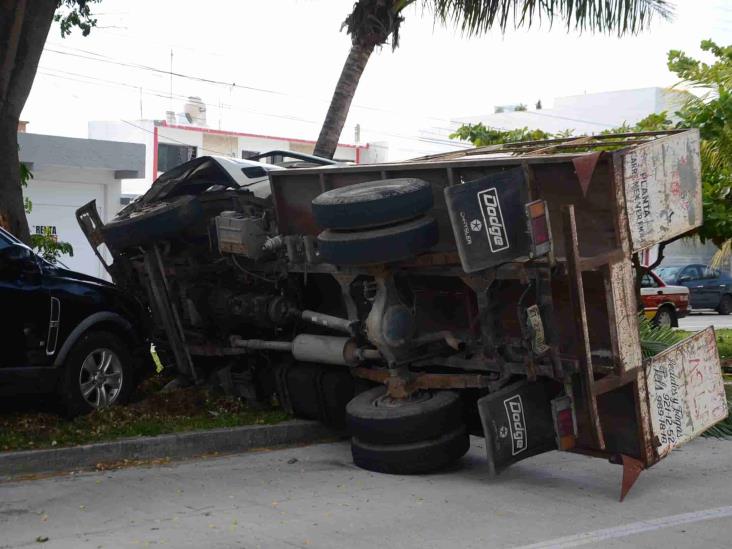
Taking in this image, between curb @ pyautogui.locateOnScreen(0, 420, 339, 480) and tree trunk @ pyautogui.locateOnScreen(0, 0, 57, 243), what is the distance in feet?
11.4

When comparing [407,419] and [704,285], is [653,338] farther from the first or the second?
[704,285]

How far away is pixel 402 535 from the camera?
20.2 ft

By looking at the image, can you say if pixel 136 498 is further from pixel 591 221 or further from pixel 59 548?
pixel 591 221

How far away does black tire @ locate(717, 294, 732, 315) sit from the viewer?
34500mm

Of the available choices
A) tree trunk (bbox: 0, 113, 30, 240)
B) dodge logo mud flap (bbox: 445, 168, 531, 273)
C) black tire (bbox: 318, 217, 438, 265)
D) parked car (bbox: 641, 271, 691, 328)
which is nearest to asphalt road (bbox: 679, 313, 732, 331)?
parked car (bbox: 641, 271, 691, 328)

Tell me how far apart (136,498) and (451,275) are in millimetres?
2760

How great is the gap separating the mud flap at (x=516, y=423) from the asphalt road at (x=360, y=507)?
0.28 meters

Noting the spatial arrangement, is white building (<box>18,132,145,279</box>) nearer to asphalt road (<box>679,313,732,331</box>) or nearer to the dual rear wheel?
asphalt road (<box>679,313,732,331</box>)

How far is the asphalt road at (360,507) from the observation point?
6055 mm

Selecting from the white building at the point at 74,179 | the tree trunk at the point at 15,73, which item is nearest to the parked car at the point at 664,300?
the white building at the point at 74,179

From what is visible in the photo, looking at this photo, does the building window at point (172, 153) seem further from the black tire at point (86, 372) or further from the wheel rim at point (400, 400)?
the wheel rim at point (400, 400)

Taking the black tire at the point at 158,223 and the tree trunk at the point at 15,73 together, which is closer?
the black tire at the point at 158,223

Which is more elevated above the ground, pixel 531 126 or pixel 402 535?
pixel 531 126

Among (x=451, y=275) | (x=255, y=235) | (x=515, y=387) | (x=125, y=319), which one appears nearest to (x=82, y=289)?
(x=125, y=319)
